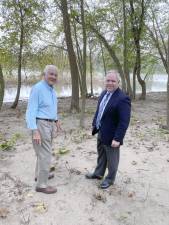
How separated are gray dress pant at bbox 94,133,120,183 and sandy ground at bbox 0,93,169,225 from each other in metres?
0.21

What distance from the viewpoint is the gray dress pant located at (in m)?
5.27

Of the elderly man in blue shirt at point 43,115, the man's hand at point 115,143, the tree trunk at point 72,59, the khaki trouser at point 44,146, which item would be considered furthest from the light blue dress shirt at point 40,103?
the tree trunk at point 72,59

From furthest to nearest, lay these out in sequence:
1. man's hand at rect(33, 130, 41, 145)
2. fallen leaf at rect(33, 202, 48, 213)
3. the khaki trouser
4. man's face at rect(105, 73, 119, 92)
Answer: man's face at rect(105, 73, 119, 92) → the khaki trouser → man's hand at rect(33, 130, 41, 145) → fallen leaf at rect(33, 202, 48, 213)

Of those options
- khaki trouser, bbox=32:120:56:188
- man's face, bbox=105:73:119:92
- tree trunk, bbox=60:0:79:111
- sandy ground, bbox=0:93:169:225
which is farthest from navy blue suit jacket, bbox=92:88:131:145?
tree trunk, bbox=60:0:79:111

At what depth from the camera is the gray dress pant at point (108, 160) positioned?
5266mm

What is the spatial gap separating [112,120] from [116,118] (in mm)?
68

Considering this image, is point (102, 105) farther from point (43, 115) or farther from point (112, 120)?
point (43, 115)

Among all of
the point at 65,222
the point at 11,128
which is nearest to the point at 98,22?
the point at 11,128

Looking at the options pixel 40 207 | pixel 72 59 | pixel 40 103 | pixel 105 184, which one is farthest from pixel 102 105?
pixel 72 59

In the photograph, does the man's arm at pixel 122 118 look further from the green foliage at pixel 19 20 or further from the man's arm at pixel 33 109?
the green foliage at pixel 19 20

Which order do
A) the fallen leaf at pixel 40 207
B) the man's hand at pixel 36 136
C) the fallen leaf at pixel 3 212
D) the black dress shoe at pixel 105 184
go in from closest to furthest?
1. the fallen leaf at pixel 3 212
2. the fallen leaf at pixel 40 207
3. the man's hand at pixel 36 136
4. the black dress shoe at pixel 105 184

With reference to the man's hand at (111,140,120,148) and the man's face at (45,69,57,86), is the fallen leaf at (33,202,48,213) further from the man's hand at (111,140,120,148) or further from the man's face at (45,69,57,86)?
the man's face at (45,69,57,86)

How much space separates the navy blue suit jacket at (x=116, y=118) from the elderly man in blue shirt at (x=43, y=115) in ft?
2.61

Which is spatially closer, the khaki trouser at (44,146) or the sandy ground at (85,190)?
the sandy ground at (85,190)
